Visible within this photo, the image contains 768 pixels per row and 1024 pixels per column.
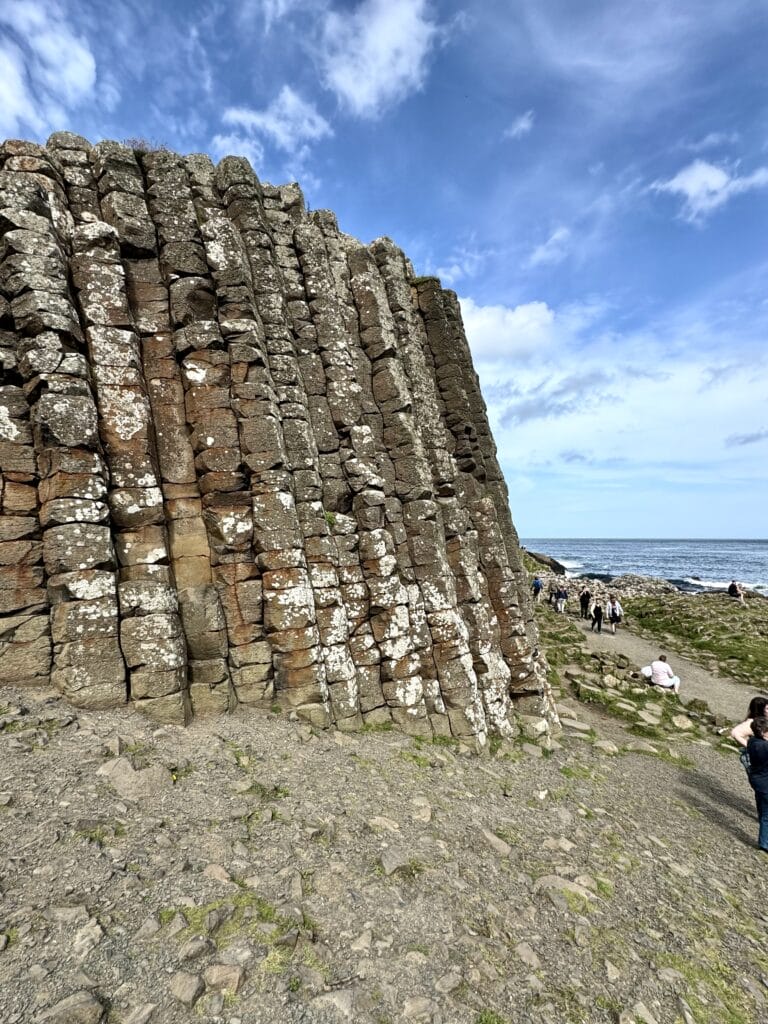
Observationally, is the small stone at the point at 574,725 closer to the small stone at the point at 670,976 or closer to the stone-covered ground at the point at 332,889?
the stone-covered ground at the point at 332,889

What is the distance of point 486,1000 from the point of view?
5367 mm

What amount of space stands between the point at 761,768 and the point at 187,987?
10.5 metres

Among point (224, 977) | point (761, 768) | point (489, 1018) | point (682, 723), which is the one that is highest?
point (224, 977)

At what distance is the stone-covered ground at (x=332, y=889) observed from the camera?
16.1ft

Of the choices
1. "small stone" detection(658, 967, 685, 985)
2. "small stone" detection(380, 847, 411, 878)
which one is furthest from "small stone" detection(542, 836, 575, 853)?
"small stone" detection(380, 847, 411, 878)

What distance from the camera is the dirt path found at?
20895 millimetres

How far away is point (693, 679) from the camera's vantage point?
24219 mm

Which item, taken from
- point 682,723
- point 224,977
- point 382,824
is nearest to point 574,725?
point 682,723

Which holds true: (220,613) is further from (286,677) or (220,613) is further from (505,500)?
(505,500)

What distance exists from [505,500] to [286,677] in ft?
38.2

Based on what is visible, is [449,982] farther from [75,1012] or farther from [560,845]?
[560,845]

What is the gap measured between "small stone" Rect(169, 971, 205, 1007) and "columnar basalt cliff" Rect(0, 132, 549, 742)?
5.15 m

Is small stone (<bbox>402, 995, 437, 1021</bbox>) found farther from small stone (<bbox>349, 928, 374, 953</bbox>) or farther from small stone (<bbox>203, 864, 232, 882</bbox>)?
small stone (<bbox>203, 864, 232, 882</bbox>)

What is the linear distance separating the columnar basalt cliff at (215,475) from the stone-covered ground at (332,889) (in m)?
1.36
